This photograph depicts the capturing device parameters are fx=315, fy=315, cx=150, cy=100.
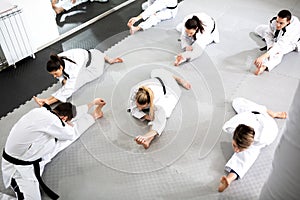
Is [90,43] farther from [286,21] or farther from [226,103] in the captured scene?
[286,21]

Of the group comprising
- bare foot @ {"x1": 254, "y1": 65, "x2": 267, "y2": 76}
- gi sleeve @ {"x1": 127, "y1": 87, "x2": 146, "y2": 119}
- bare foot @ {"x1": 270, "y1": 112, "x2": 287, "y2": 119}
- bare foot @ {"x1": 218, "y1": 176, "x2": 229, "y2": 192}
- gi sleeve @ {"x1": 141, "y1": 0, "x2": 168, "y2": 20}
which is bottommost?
bare foot @ {"x1": 218, "y1": 176, "x2": 229, "y2": 192}

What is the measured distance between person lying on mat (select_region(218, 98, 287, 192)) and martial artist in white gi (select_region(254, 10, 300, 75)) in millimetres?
750

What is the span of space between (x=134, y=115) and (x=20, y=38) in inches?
66.0

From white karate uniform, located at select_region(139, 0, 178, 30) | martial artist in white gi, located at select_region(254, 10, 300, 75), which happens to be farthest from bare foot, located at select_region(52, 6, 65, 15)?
martial artist in white gi, located at select_region(254, 10, 300, 75)

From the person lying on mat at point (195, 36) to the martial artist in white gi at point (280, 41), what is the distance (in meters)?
0.60

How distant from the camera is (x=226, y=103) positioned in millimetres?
2904

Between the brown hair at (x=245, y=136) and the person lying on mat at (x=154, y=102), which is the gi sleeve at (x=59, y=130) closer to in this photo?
the person lying on mat at (x=154, y=102)

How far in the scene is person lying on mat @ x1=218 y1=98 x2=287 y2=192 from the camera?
2221 millimetres

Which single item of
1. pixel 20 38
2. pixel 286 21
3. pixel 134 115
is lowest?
pixel 134 115

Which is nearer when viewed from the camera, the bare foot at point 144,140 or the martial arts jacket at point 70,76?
the bare foot at point 144,140

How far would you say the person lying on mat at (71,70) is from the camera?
2.80 m

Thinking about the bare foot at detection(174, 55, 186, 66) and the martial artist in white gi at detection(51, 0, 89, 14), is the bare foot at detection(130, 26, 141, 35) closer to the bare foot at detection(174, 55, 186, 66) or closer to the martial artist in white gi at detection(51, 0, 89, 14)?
the bare foot at detection(174, 55, 186, 66)

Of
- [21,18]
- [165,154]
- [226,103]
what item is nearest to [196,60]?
[226,103]

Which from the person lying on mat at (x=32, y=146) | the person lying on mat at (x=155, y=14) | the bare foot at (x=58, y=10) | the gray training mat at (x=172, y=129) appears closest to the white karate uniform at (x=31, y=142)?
the person lying on mat at (x=32, y=146)
